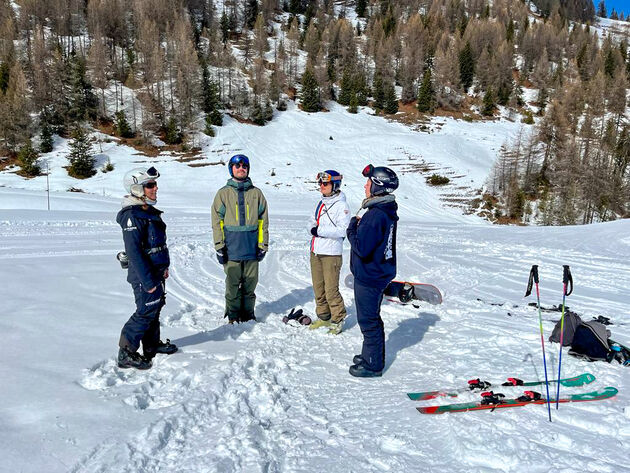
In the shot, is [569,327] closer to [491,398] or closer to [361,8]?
[491,398]

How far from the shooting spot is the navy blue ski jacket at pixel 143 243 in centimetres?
376

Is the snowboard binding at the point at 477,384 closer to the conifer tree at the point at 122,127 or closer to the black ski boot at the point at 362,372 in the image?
the black ski boot at the point at 362,372

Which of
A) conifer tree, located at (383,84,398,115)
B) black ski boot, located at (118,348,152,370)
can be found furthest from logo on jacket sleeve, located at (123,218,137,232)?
conifer tree, located at (383,84,398,115)

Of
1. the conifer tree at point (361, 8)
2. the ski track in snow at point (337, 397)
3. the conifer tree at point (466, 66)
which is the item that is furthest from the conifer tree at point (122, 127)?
the conifer tree at point (361, 8)

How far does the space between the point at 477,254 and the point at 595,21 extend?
17632 cm

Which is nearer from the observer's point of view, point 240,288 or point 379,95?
point 240,288

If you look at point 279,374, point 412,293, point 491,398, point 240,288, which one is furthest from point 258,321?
point 491,398

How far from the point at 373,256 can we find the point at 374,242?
17 cm

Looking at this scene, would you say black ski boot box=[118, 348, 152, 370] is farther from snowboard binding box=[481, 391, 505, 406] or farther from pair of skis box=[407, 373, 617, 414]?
snowboard binding box=[481, 391, 505, 406]

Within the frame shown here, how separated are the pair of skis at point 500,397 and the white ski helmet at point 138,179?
3356mm

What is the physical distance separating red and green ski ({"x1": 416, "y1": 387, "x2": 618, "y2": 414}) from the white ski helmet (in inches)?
134

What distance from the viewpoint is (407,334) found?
5.47m

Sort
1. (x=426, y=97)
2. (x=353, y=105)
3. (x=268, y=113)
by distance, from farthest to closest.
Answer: (x=426, y=97) → (x=353, y=105) → (x=268, y=113)

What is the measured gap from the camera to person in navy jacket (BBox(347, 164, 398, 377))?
A: 394cm
